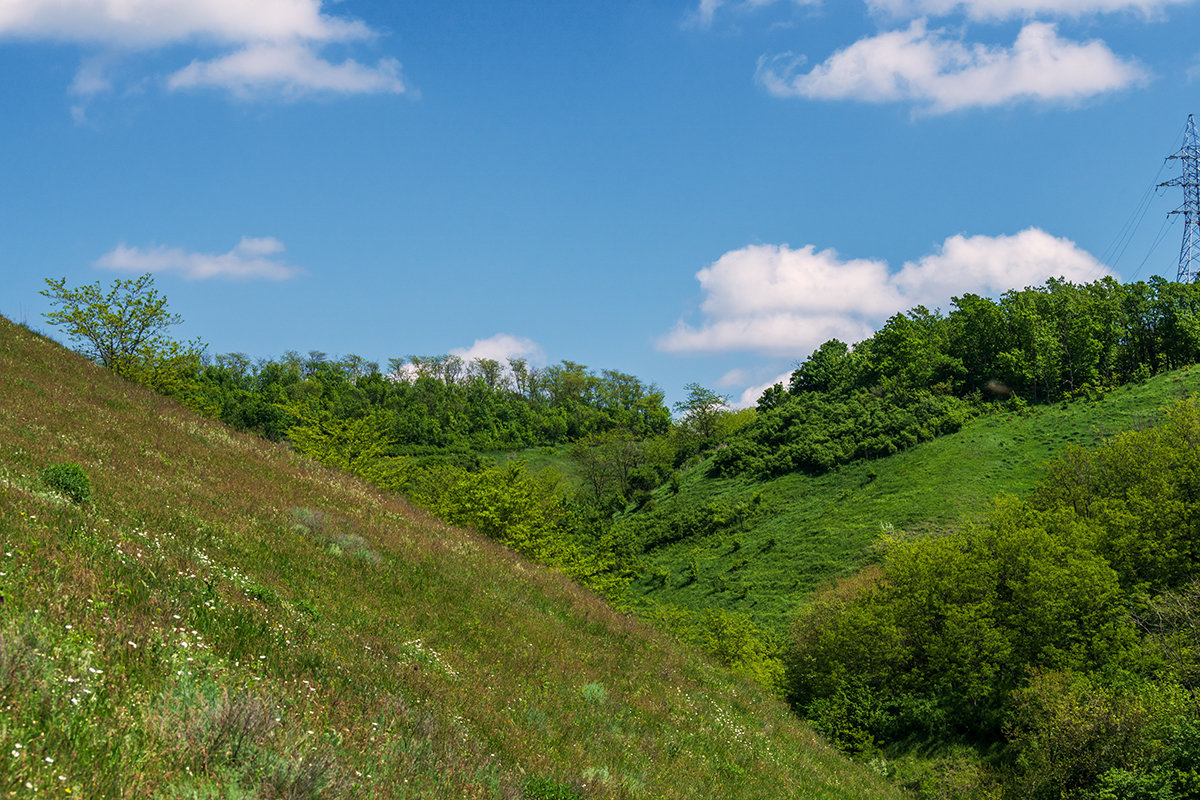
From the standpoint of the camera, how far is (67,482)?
419 inches

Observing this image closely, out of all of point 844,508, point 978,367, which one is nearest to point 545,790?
point 844,508

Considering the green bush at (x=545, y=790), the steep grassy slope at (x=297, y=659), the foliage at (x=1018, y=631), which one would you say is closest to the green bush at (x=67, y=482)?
the steep grassy slope at (x=297, y=659)

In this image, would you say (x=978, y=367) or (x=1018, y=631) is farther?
(x=978, y=367)

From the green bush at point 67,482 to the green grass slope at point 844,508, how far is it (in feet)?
178

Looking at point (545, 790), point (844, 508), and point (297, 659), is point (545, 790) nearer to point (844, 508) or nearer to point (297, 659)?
point (297, 659)

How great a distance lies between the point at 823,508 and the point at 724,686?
68.1 meters

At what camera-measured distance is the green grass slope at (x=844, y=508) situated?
6744 cm

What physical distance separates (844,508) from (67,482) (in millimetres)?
77508

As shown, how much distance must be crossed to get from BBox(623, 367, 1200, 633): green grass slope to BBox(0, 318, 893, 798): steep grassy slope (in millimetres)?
46527

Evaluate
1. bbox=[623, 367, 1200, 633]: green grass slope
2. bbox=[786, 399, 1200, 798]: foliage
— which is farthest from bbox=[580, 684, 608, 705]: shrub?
bbox=[623, 367, 1200, 633]: green grass slope

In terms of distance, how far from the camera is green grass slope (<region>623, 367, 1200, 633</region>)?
67438 millimetres

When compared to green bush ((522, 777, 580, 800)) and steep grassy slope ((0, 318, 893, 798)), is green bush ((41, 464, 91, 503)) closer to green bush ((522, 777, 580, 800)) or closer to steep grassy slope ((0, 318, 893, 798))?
steep grassy slope ((0, 318, 893, 798))

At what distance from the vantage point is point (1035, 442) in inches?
3071

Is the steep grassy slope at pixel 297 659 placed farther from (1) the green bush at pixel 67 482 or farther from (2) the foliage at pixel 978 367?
(2) the foliage at pixel 978 367
